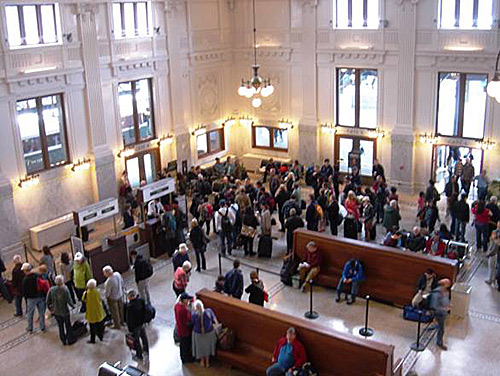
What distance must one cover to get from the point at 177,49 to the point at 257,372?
12826 millimetres

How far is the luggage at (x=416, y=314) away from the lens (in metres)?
11.0

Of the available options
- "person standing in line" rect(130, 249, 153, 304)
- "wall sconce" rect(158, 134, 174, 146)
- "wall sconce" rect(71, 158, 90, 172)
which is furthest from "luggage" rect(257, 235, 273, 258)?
"wall sconce" rect(158, 134, 174, 146)

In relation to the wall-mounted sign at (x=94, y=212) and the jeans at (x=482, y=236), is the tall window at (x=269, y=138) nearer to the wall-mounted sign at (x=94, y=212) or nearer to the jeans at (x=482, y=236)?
the wall-mounted sign at (x=94, y=212)

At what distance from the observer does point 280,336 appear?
9656 millimetres

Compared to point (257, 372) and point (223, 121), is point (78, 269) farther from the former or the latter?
point (223, 121)

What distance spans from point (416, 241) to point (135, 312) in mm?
6332

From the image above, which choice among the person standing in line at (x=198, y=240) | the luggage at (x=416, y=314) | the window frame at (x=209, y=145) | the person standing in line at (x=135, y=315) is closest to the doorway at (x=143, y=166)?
the window frame at (x=209, y=145)

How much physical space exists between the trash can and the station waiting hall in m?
0.04

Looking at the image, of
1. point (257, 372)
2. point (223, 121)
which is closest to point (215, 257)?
point (257, 372)

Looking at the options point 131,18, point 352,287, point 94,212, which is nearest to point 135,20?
point 131,18

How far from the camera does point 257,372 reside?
32.7 feet

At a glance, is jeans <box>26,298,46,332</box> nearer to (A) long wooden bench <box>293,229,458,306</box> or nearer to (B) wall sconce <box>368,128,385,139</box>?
(A) long wooden bench <box>293,229,458,306</box>

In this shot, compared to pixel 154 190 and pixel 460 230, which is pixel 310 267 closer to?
pixel 460 230

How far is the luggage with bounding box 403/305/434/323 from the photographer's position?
36.0ft
